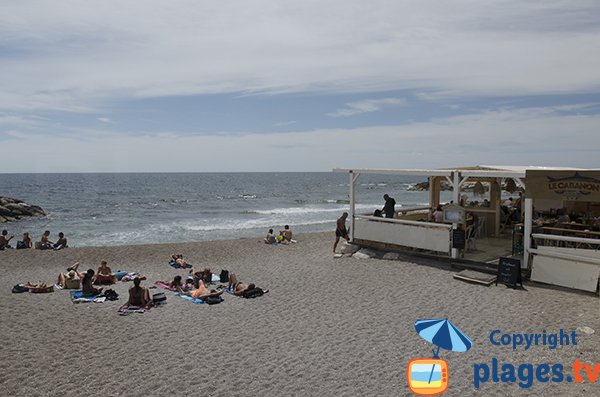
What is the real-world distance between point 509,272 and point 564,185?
2299mm

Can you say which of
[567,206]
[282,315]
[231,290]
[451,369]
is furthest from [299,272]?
[567,206]

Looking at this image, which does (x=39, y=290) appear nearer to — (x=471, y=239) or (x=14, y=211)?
(x=471, y=239)

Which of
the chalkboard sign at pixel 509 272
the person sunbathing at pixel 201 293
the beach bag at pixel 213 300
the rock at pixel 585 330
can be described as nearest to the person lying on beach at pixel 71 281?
the person sunbathing at pixel 201 293

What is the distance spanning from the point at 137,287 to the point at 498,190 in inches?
459

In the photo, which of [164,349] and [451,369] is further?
[164,349]

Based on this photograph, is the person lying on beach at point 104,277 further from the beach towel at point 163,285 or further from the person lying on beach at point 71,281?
the beach towel at point 163,285

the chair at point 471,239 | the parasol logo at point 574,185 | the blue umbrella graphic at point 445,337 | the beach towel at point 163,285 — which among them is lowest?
the beach towel at point 163,285

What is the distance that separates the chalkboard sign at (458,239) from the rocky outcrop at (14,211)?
33836 mm

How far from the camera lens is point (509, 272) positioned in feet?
35.7

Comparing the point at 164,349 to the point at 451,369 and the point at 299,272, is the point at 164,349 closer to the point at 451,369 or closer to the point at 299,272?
the point at 451,369

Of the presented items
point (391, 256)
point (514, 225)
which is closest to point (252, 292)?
point (391, 256)

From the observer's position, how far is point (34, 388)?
655 centimetres

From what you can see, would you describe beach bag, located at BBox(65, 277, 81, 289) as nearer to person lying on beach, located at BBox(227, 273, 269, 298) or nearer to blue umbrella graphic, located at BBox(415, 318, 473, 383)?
person lying on beach, located at BBox(227, 273, 269, 298)

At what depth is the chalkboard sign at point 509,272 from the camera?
10781 millimetres
